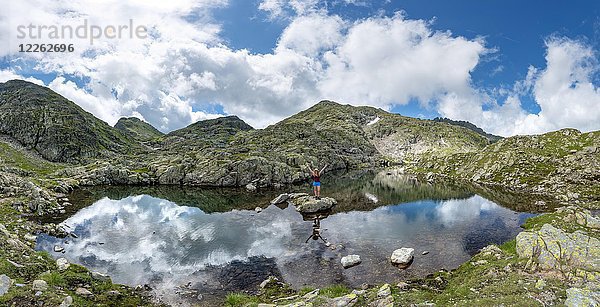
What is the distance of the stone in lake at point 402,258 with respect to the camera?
37.1 metres

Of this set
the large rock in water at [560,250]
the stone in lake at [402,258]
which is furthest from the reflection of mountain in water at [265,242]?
the large rock in water at [560,250]

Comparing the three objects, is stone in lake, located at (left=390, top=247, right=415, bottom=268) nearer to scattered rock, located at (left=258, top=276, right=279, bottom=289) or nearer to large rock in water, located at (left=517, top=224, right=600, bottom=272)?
large rock in water, located at (left=517, top=224, right=600, bottom=272)

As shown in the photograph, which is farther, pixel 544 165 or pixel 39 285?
pixel 544 165

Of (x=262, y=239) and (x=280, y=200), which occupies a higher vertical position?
(x=280, y=200)

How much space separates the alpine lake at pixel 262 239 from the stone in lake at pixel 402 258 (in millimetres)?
744

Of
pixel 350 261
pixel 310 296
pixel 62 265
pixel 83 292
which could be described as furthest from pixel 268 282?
pixel 62 265

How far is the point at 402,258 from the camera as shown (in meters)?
37.6

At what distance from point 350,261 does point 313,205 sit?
31276mm

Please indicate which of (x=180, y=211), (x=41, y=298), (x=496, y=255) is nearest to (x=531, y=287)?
(x=496, y=255)

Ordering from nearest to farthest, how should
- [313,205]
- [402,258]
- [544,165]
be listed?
[402,258]
[313,205]
[544,165]

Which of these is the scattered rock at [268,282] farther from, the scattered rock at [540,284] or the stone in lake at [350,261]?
the scattered rock at [540,284]

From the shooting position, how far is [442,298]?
22125 mm

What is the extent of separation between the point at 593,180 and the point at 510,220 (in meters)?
47.0

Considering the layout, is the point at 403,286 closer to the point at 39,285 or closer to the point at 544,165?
the point at 39,285
